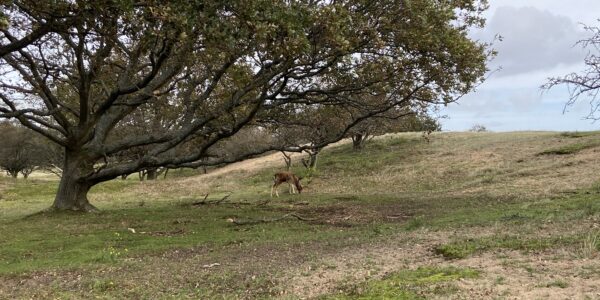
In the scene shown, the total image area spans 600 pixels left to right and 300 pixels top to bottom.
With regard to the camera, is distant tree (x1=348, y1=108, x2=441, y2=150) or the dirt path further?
distant tree (x1=348, y1=108, x2=441, y2=150)

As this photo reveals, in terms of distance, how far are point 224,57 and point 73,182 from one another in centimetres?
859

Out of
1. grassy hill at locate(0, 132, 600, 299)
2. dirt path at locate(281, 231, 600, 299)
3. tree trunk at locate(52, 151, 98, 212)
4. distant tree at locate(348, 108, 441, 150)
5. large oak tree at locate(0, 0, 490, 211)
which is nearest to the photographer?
dirt path at locate(281, 231, 600, 299)

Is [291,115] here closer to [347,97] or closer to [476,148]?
[347,97]

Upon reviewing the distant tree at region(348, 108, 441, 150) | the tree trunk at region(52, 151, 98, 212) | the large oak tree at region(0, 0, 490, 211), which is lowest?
the tree trunk at region(52, 151, 98, 212)

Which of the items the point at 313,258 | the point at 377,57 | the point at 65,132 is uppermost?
the point at 377,57

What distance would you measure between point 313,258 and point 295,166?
30895mm

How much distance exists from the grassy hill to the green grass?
0.08 ft

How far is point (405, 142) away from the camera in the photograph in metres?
42.4

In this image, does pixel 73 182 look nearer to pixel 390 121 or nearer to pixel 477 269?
pixel 390 121

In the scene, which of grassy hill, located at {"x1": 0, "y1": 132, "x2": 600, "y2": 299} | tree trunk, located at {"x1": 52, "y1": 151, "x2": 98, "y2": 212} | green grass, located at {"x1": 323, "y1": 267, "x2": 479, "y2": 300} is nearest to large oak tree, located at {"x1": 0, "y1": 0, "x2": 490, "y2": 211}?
tree trunk, located at {"x1": 52, "y1": 151, "x2": 98, "y2": 212}

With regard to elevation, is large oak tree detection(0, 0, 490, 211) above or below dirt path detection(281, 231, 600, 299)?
above

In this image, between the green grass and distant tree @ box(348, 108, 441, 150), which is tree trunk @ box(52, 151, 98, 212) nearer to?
distant tree @ box(348, 108, 441, 150)

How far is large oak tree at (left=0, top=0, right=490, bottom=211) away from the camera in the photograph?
32.8ft

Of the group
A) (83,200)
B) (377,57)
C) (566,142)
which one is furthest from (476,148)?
(83,200)
